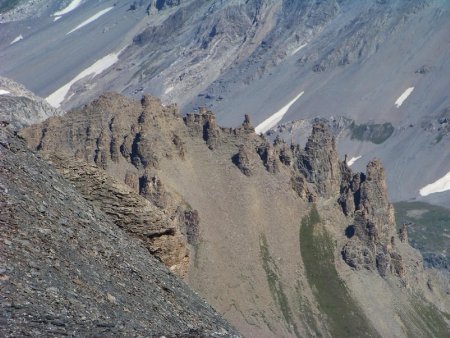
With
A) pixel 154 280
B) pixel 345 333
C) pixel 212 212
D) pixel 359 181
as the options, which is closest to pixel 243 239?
pixel 212 212

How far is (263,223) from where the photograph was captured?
575 ft

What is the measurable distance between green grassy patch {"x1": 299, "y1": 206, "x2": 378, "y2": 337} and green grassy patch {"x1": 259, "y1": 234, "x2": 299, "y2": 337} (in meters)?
6.30

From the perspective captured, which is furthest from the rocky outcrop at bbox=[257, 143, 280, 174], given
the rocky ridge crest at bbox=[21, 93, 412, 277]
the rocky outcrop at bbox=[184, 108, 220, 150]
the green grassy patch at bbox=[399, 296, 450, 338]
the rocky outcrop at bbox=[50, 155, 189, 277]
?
the rocky outcrop at bbox=[50, 155, 189, 277]

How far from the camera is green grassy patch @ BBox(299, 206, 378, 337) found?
156 m

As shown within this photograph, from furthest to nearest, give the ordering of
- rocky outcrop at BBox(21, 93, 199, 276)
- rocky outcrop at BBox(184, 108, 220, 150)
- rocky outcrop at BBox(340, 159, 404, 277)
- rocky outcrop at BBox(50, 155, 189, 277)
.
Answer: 1. rocky outcrop at BBox(184, 108, 220, 150)
2. rocky outcrop at BBox(340, 159, 404, 277)
3. rocky outcrop at BBox(21, 93, 199, 276)
4. rocky outcrop at BBox(50, 155, 189, 277)

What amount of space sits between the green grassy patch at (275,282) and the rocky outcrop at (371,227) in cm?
1643

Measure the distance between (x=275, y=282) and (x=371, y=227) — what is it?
1220 inches

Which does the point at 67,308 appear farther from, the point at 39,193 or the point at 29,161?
the point at 29,161

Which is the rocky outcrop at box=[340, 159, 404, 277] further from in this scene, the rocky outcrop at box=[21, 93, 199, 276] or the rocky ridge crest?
the rocky outcrop at box=[21, 93, 199, 276]

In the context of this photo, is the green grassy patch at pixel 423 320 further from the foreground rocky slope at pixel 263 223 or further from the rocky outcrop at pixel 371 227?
the rocky outcrop at pixel 371 227

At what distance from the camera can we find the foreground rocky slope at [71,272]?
15.7m

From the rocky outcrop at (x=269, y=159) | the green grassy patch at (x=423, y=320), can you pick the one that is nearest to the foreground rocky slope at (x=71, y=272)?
the green grassy patch at (x=423, y=320)

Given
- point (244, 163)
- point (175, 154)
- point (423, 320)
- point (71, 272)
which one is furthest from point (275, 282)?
point (71, 272)

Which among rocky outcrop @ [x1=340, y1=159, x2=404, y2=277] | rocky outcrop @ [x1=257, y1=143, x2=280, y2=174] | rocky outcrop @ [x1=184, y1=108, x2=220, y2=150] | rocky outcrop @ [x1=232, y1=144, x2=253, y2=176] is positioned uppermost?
rocky outcrop @ [x1=184, y1=108, x2=220, y2=150]
